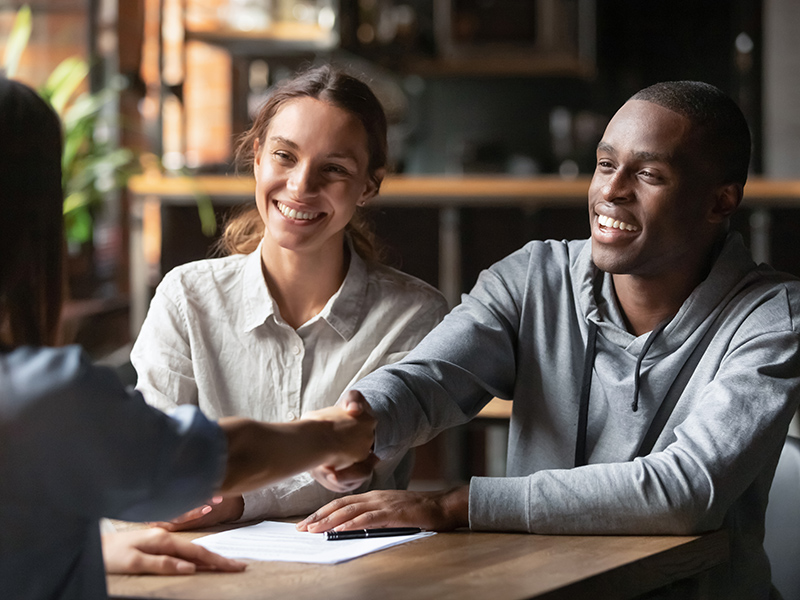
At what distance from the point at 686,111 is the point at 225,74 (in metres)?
4.46

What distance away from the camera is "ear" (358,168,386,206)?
1.76 m

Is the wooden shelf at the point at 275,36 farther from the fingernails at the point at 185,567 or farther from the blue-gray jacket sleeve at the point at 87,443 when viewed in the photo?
the blue-gray jacket sleeve at the point at 87,443

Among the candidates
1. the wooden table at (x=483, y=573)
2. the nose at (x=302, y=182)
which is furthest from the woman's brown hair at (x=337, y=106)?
the wooden table at (x=483, y=573)

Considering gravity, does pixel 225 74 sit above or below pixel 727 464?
above

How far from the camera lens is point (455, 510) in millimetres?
1327

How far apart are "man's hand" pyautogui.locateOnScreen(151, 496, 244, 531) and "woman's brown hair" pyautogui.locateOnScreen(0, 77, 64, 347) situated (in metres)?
0.45

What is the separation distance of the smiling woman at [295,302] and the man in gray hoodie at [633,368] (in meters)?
0.16

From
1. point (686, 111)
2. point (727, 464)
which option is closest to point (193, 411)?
point (727, 464)

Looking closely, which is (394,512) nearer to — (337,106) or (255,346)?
(255,346)

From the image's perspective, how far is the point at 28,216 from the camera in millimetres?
907

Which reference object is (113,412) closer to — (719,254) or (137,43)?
(719,254)

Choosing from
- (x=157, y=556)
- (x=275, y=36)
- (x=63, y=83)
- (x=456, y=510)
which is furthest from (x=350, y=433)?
(x=275, y=36)

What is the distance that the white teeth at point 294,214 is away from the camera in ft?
5.46

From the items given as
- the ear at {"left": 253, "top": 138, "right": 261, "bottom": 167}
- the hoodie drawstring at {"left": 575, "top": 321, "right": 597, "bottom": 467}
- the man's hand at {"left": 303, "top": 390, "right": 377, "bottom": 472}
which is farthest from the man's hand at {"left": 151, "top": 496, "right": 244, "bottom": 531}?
the ear at {"left": 253, "top": 138, "right": 261, "bottom": 167}
